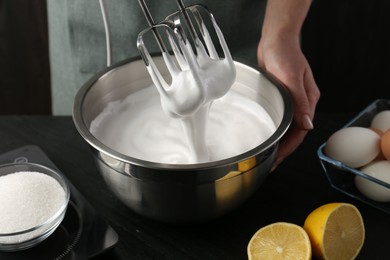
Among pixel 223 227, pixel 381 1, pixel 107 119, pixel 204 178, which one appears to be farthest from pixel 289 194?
pixel 381 1

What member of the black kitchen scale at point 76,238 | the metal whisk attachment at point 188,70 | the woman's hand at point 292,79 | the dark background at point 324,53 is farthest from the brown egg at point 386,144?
the dark background at point 324,53

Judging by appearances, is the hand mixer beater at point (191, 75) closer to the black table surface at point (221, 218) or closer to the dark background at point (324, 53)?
the black table surface at point (221, 218)

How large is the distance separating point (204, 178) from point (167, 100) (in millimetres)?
145

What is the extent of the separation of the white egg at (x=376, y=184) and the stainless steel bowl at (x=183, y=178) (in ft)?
0.59

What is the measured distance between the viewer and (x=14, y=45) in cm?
200

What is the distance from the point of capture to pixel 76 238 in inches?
37.1

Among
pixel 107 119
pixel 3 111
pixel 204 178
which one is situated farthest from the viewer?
pixel 3 111

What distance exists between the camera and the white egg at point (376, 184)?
1.02 meters

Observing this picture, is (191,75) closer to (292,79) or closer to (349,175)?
(292,79)

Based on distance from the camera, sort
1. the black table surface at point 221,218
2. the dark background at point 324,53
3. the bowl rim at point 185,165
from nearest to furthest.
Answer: the bowl rim at point 185,165, the black table surface at point 221,218, the dark background at point 324,53

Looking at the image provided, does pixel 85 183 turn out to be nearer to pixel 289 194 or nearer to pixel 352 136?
pixel 289 194

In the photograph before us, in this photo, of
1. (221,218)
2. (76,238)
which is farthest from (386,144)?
(76,238)

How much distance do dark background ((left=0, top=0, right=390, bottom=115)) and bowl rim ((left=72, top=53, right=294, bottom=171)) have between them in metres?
0.90

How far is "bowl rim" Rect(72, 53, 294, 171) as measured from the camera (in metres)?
0.86
